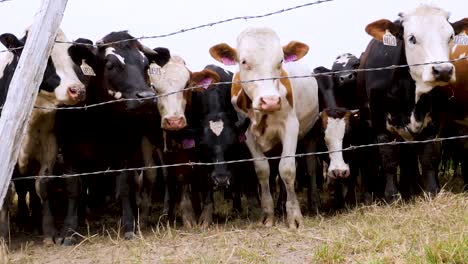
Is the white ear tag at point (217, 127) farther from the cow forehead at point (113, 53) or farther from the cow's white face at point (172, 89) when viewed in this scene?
the cow forehead at point (113, 53)

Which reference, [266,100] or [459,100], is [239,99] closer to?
[266,100]

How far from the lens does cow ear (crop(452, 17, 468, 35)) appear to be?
639 cm

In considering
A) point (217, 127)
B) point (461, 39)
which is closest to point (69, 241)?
point (217, 127)

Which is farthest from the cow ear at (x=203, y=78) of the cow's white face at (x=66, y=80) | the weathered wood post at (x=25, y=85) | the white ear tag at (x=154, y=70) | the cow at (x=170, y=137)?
the weathered wood post at (x=25, y=85)

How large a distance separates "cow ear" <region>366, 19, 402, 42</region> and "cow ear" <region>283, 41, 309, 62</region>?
0.68m

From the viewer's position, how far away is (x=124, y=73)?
624 cm

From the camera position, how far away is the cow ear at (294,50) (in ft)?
21.9

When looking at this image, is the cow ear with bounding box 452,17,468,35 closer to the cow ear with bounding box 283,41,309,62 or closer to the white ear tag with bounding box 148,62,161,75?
the cow ear with bounding box 283,41,309,62

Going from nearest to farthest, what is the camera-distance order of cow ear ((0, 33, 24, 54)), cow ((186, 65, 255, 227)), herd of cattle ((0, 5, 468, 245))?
cow ear ((0, 33, 24, 54)) → herd of cattle ((0, 5, 468, 245)) → cow ((186, 65, 255, 227))

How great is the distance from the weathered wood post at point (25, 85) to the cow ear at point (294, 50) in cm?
308

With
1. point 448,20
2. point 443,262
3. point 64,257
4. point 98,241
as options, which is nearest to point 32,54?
point 64,257

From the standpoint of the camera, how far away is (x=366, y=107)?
25.6ft

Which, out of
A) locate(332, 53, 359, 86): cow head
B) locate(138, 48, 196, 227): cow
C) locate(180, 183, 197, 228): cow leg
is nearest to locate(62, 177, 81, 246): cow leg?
locate(138, 48, 196, 227): cow

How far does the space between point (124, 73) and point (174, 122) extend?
72cm
